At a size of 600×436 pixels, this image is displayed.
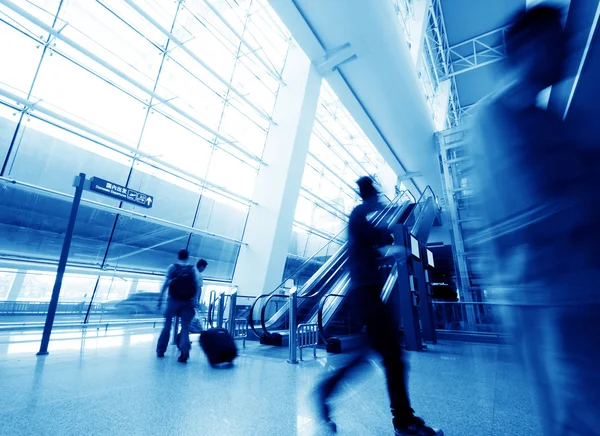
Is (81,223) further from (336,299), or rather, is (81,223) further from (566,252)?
(566,252)

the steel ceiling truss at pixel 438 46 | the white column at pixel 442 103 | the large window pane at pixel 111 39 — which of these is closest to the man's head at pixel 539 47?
the large window pane at pixel 111 39

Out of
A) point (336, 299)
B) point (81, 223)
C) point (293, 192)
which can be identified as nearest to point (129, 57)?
point (81, 223)

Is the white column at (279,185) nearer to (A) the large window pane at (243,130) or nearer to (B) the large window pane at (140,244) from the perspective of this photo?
(A) the large window pane at (243,130)

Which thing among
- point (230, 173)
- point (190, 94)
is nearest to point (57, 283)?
point (230, 173)

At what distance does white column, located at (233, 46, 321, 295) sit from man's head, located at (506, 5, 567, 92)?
862cm

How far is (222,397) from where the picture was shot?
2717mm

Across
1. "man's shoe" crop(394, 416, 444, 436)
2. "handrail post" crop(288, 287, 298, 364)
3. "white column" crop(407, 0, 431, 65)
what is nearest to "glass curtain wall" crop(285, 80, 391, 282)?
"white column" crop(407, 0, 431, 65)

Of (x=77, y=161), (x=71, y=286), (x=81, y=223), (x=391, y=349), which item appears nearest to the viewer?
(x=391, y=349)

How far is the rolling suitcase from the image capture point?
4215 millimetres

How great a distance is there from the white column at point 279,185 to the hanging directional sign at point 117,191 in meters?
4.30

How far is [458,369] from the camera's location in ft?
13.2

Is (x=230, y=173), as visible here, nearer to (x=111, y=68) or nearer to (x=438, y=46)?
(x=111, y=68)

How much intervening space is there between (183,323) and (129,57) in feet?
24.7

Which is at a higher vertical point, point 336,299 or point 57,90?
point 57,90
